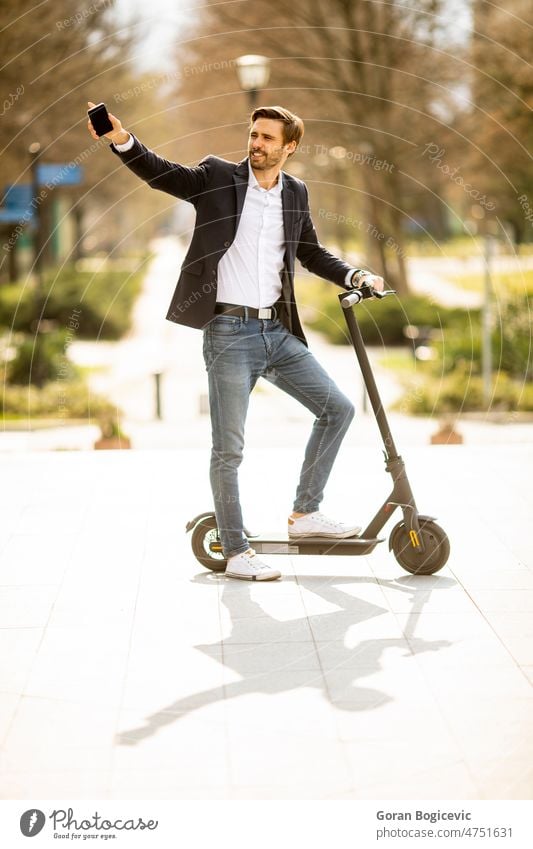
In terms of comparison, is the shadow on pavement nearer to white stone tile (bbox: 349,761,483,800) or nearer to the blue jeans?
the blue jeans

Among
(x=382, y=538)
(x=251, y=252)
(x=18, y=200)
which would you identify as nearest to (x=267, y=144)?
(x=251, y=252)

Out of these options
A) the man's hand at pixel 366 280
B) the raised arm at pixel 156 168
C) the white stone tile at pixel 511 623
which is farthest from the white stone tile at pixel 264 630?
the raised arm at pixel 156 168

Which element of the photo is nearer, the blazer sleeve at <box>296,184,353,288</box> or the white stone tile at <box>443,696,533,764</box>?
the white stone tile at <box>443,696,533,764</box>

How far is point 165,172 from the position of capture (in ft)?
16.6

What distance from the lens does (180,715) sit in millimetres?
3959

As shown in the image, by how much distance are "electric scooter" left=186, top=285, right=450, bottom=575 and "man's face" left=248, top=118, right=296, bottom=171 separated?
0.70m

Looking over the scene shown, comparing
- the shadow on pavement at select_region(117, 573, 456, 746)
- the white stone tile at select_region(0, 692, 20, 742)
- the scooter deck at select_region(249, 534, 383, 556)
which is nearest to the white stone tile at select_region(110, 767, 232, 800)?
the shadow on pavement at select_region(117, 573, 456, 746)

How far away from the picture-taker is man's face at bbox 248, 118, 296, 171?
204 inches

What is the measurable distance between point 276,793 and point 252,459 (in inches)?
204

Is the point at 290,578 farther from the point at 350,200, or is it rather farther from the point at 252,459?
the point at 350,200

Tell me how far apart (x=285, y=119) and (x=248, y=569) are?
2.02m

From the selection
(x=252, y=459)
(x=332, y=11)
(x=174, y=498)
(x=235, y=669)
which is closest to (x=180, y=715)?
(x=235, y=669)

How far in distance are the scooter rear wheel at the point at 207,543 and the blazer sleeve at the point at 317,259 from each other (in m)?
1.27

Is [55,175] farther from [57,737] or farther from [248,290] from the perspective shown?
[57,737]
